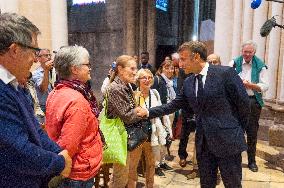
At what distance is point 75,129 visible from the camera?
7.20ft

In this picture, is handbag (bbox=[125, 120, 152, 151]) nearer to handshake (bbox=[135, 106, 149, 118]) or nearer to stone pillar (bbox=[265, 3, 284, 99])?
handshake (bbox=[135, 106, 149, 118])

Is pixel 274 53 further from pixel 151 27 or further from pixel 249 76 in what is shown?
pixel 151 27

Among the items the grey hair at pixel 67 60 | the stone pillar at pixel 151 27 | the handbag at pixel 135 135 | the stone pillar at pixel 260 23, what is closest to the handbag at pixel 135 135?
the handbag at pixel 135 135

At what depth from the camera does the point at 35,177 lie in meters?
1.60

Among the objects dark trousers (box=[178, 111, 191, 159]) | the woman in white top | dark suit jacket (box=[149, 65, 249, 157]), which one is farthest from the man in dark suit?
dark trousers (box=[178, 111, 191, 159])

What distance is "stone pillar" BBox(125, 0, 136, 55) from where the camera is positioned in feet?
35.6

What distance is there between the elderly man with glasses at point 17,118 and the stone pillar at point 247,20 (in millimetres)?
6170

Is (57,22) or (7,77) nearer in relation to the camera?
(7,77)

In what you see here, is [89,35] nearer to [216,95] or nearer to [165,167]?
[165,167]

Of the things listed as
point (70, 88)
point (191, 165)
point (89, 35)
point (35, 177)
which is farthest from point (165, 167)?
point (89, 35)

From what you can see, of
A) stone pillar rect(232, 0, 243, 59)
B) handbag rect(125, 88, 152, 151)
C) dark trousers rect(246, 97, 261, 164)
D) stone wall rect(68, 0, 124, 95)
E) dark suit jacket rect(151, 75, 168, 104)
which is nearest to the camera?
handbag rect(125, 88, 152, 151)

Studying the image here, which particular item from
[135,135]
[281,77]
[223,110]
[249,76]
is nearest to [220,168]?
[223,110]

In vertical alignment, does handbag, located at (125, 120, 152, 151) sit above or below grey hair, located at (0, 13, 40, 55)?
below

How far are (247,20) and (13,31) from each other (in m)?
6.33
